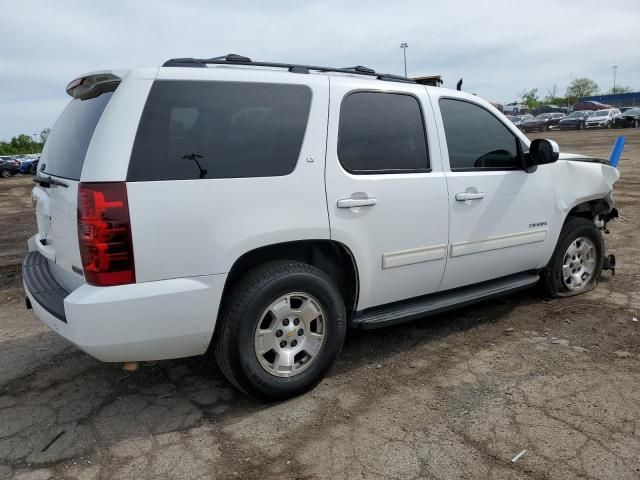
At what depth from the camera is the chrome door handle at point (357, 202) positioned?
3.19m

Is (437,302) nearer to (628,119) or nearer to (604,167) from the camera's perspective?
(604,167)

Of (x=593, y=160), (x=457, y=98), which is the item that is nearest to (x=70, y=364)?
(x=457, y=98)

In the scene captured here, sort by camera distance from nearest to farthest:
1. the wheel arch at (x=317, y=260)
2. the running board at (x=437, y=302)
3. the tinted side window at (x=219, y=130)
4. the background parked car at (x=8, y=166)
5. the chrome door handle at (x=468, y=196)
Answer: the tinted side window at (x=219, y=130), the wheel arch at (x=317, y=260), the running board at (x=437, y=302), the chrome door handle at (x=468, y=196), the background parked car at (x=8, y=166)

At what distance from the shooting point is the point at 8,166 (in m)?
29.1

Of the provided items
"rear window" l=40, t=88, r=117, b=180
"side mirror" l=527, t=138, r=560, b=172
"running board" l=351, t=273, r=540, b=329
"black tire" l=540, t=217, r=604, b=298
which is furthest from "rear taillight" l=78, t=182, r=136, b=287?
"black tire" l=540, t=217, r=604, b=298

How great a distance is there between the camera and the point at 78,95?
3.18 m

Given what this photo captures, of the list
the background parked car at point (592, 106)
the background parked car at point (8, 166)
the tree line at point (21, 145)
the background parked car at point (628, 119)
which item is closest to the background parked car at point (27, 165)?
the background parked car at point (8, 166)

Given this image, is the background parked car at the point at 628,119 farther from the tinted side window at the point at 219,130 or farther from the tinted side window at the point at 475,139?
the tinted side window at the point at 219,130

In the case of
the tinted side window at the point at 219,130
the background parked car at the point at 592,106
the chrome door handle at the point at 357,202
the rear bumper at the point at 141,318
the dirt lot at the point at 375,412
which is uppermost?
the background parked car at the point at 592,106

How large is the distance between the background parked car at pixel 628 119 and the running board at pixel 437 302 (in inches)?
1552

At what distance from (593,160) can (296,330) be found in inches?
128

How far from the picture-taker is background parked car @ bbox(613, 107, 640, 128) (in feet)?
122

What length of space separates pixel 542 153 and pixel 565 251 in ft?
3.41

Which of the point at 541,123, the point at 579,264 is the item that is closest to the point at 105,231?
the point at 579,264
